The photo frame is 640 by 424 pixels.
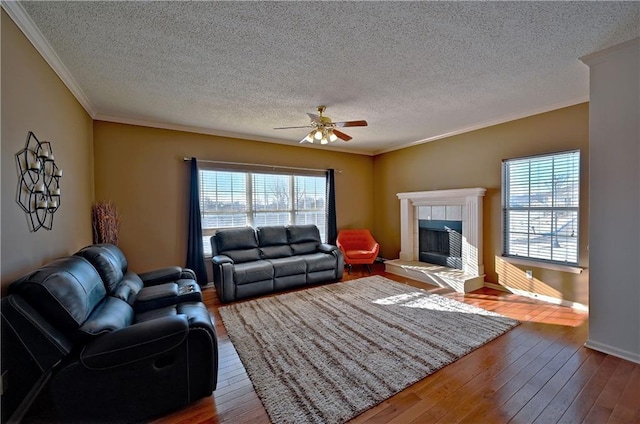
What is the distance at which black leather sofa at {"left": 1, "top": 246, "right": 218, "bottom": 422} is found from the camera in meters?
1.50

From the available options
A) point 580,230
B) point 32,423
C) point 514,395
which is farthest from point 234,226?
point 580,230

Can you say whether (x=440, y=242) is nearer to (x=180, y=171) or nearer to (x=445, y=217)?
(x=445, y=217)

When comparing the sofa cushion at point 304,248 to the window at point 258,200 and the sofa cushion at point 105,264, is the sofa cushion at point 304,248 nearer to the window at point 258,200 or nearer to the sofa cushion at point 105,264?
the window at point 258,200

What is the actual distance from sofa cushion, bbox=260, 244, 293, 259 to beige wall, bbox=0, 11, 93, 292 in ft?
7.70

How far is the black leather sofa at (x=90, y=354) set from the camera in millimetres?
1500

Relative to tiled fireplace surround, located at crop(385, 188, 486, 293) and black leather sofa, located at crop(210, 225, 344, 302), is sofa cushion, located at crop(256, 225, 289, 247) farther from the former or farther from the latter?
tiled fireplace surround, located at crop(385, 188, 486, 293)

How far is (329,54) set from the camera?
2305mm

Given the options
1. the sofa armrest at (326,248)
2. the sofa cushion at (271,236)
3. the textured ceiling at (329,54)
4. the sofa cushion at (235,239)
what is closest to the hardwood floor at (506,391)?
the sofa cushion at (235,239)

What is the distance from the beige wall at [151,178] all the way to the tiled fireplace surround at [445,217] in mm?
3217

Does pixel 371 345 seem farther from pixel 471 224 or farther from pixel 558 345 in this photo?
pixel 471 224

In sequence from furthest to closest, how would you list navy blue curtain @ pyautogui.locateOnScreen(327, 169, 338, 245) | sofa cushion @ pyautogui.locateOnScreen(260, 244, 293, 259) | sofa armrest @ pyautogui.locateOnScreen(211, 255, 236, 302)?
navy blue curtain @ pyautogui.locateOnScreen(327, 169, 338, 245) → sofa cushion @ pyautogui.locateOnScreen(260, 244, 293, 259) → sofa armrest @ pyautogui.locateOnScreen(211, 255, 236, 302)

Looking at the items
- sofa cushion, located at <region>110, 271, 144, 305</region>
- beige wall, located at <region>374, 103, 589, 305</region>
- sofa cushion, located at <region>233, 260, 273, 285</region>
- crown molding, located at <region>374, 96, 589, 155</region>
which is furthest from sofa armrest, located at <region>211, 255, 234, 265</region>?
crown molding, located at <region>374, 96, 589, 155</region>

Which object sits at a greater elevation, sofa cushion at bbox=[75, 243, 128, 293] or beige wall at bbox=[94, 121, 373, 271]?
beige wall at bbox=[94, 121, 373, 271]

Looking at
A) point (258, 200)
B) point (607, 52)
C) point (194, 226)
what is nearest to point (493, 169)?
point (607, 52)
